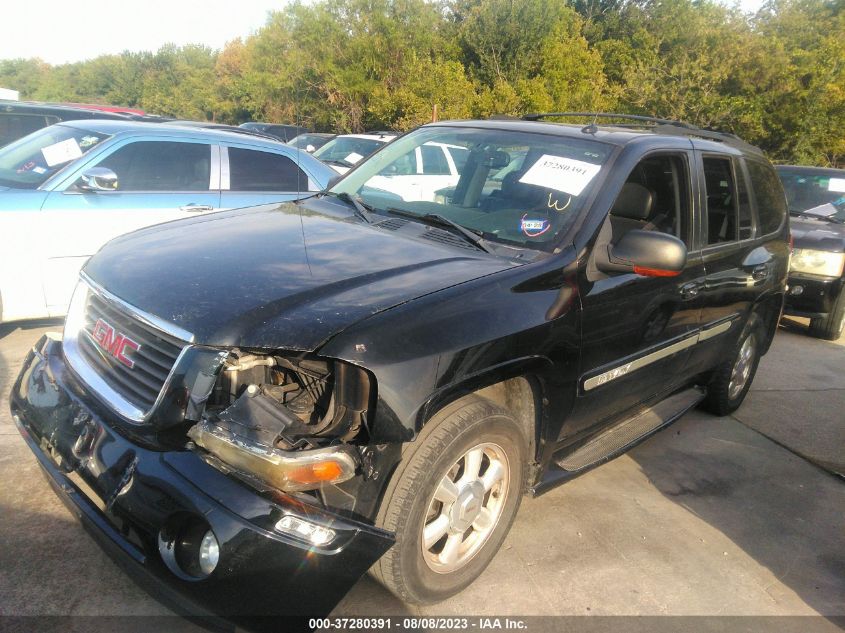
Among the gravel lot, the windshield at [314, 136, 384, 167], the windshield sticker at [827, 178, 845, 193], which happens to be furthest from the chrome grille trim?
the windshield at [314, 136, 384, 167]

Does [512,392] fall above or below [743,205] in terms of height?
below

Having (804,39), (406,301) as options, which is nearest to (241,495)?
(406,301)

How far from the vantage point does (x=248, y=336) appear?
6.95 feet

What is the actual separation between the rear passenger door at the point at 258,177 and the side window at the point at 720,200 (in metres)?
3.29

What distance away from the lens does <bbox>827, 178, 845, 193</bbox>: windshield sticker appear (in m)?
7.99

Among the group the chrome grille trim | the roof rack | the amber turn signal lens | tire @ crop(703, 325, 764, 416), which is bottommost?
tire @ crop(703, 325, 764, 416)

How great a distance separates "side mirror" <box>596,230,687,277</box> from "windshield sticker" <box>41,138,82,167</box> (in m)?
4.23

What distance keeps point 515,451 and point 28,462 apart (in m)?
2.48

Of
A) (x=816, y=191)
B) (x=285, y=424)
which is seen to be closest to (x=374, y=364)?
(x=285, y=424)

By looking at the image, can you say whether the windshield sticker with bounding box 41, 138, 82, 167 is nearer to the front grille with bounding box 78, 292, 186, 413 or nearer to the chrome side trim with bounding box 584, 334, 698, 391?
the front grille with bounding box 78, 292, 186, 413

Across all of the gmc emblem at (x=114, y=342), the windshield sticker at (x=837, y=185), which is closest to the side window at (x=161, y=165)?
the gmc emblem at (x=114, y=342)

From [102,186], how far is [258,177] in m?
1.37

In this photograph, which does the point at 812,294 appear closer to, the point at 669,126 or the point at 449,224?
the point at 669,126

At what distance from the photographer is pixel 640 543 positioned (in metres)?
3.28
